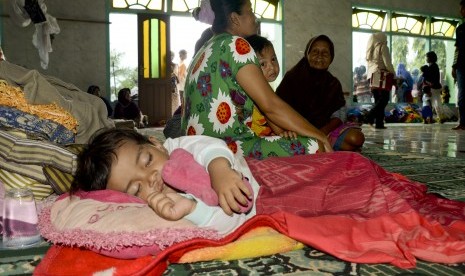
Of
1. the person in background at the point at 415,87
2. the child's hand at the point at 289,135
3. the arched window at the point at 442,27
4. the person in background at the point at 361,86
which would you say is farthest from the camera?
the arched window at the point at 442,27

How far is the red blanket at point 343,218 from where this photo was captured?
3.46 ft

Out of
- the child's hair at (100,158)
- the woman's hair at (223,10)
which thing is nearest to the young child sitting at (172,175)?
the child's hair at (100,158)

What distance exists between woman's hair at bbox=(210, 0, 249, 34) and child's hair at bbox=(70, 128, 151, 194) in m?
0.98

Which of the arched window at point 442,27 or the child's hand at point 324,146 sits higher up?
the arched window at point 442,27

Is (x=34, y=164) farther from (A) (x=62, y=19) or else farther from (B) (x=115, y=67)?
(B) (x=115, y=67)

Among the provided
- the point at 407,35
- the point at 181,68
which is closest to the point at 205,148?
the point at 181,68

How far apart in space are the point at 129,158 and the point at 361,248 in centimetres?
70

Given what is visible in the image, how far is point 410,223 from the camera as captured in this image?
1209 mm

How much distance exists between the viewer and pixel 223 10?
213cm

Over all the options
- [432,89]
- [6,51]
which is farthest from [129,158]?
[432,89]

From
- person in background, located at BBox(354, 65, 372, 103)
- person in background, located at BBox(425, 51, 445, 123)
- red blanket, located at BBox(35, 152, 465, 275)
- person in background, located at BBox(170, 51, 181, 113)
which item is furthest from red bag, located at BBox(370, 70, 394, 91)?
red blanket, located at BBox(35, 152, 465, 275)

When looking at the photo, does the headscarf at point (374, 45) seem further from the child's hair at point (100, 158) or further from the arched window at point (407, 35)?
the child's hair at point (100, 158)

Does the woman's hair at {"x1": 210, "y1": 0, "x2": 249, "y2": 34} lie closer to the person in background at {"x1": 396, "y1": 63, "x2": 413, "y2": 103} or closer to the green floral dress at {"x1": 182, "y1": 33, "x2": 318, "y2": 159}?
the green floral dress at {"x1": 182, "y1": 33, "x2": 318, "y2": 159}

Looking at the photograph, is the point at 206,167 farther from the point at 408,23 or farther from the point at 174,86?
the point at 408,23
